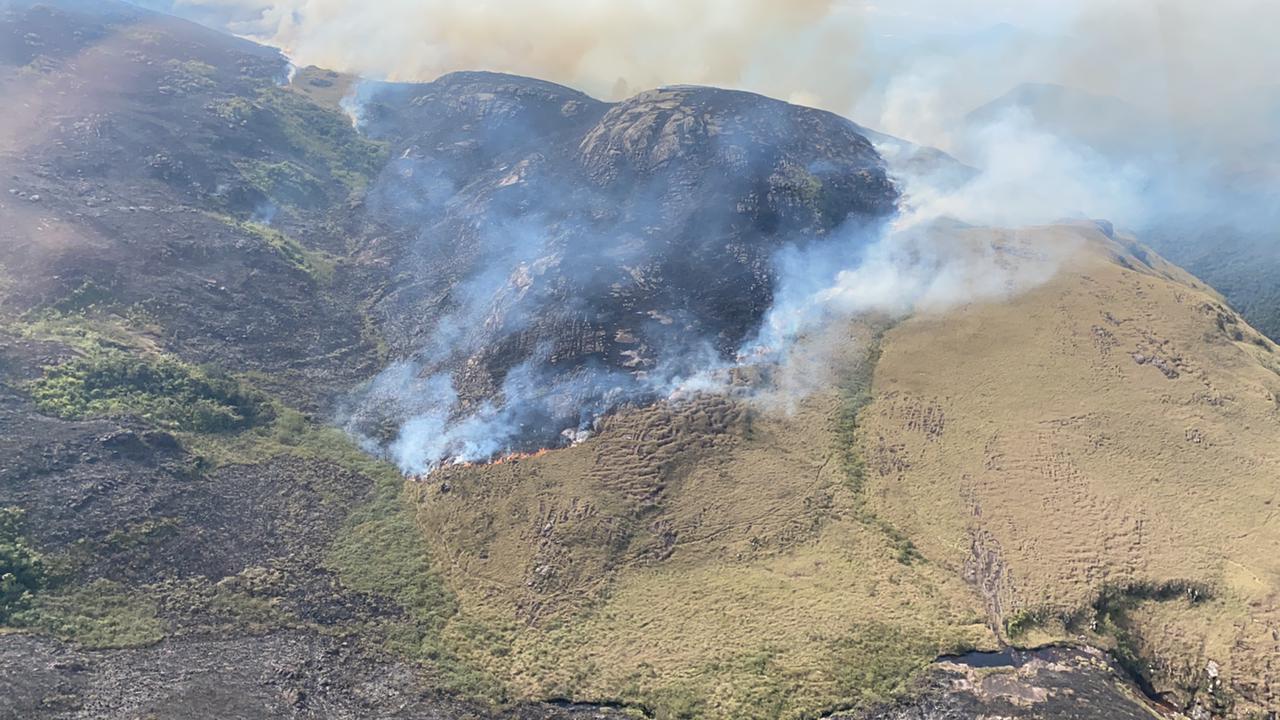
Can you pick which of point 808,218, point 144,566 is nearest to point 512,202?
point 808,218

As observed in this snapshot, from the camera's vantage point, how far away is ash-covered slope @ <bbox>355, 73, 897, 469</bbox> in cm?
5550

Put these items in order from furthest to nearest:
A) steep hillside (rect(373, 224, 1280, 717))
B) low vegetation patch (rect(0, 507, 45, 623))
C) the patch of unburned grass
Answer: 1. steep hillside (rect(373, 224, 1280, 717))
2. low vegetation patch (rect(0, 507, 45, 623))
3. the patch of unburned grass

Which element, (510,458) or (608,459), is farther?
(510,458)

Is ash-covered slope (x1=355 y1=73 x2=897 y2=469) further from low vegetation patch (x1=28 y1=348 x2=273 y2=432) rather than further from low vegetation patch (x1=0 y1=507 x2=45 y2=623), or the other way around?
low vegetation patch (x1=0 y1=507 x2=45 y2=623)

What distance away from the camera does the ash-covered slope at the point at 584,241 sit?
55500mm

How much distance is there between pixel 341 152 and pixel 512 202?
131 ft

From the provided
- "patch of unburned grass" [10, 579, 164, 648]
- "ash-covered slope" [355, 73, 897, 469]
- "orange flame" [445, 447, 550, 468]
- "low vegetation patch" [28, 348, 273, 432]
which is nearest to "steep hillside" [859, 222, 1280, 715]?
"ash-covered slope" [355, 73, 897, 469]

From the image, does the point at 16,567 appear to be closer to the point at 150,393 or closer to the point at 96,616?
the point at 96,616

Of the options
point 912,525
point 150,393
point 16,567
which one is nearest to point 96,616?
point 16,567

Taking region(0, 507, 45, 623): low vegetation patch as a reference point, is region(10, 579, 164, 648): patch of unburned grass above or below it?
below

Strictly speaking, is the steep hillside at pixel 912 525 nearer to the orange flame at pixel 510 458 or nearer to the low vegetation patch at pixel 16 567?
the orange flame at pixel 510 458

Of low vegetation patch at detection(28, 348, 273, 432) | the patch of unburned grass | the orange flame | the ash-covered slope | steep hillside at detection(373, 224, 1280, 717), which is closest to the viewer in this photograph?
the patch of unburned grass

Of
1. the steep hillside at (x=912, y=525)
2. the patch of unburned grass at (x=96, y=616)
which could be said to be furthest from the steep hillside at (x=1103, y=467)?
the patch of unburned grass at (x=96, y=616)

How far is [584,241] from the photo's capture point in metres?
69.0
